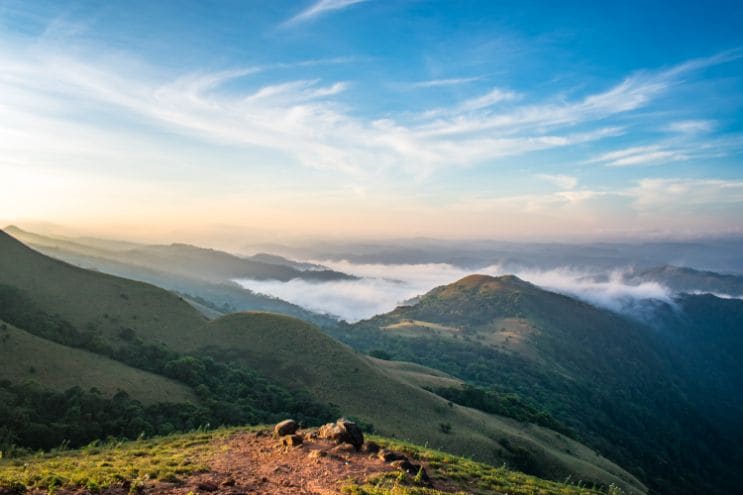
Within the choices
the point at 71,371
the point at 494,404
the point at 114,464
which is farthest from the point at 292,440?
the point at 494,404

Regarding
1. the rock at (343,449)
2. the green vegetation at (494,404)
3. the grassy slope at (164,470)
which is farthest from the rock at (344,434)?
the green vegetation at (494,404)

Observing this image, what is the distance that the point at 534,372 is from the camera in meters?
171

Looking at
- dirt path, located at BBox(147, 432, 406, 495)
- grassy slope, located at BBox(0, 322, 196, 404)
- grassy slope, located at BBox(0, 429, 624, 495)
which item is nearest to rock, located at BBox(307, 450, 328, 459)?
dirt path, located at BBox(147, 432, 406, 495)

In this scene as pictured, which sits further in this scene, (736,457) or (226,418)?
(736,457)

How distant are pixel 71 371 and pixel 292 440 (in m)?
39.0

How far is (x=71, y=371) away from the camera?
166ft

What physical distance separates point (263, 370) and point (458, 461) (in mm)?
52221

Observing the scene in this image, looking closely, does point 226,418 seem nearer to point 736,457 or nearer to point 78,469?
point 78,469

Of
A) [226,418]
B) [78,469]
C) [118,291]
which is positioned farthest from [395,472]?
[118,291]

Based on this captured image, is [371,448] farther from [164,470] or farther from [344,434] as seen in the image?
[164,470]

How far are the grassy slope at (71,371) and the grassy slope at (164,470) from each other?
60.7 feet

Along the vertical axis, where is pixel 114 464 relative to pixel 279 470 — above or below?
below

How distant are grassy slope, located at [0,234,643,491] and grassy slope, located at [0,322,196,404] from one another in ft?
49.2

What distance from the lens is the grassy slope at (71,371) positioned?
47156 millimetres
